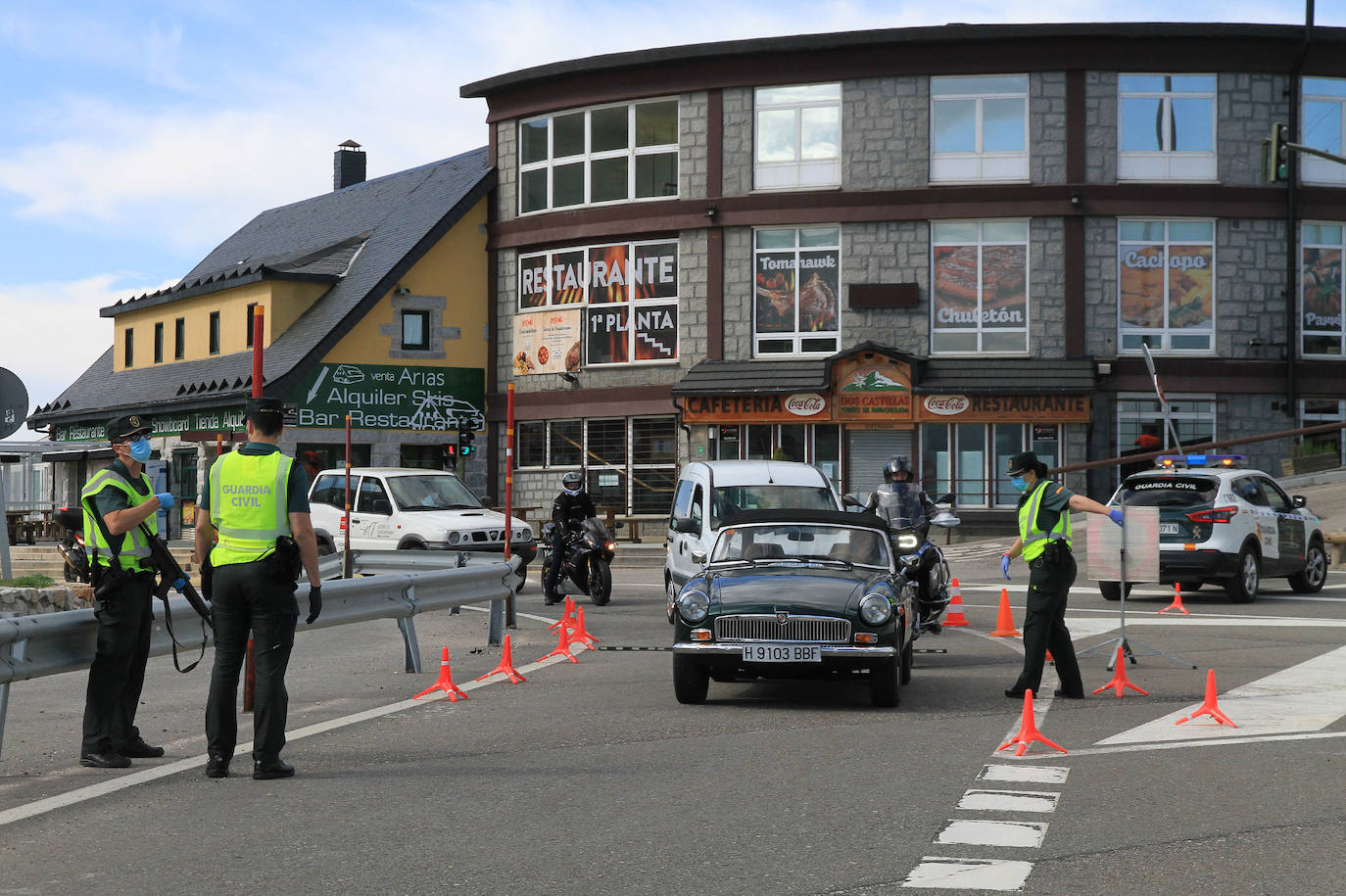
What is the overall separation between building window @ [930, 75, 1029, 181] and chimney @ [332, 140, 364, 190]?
25011mm

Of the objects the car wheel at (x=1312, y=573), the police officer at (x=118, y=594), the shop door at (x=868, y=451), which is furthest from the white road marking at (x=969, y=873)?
the shop door at (x=868, y=451)

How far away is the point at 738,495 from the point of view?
18812 millimetres

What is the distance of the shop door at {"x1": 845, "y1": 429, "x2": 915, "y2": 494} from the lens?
3688cm

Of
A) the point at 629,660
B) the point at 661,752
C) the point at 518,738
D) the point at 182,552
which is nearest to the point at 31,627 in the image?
the point at 518,738

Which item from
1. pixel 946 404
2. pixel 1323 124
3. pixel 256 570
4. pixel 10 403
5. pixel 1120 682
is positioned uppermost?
pixel 1323 124

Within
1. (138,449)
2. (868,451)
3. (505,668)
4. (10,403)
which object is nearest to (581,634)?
(505,668)

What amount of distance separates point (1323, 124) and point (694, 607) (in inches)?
1228

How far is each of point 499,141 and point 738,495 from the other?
84.2 feet

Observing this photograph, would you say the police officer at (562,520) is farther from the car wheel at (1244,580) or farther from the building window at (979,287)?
the building window at (979,287)

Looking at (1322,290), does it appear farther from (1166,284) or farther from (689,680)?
(689,680)

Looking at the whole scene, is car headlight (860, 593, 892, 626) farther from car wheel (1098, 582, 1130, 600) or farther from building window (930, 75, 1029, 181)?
building window (930, 75, 1029, 181)

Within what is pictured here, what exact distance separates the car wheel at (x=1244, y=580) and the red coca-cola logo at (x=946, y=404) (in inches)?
596

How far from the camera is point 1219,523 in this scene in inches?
819

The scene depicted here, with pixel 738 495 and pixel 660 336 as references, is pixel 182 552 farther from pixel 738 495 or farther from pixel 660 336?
pixel 738 495
